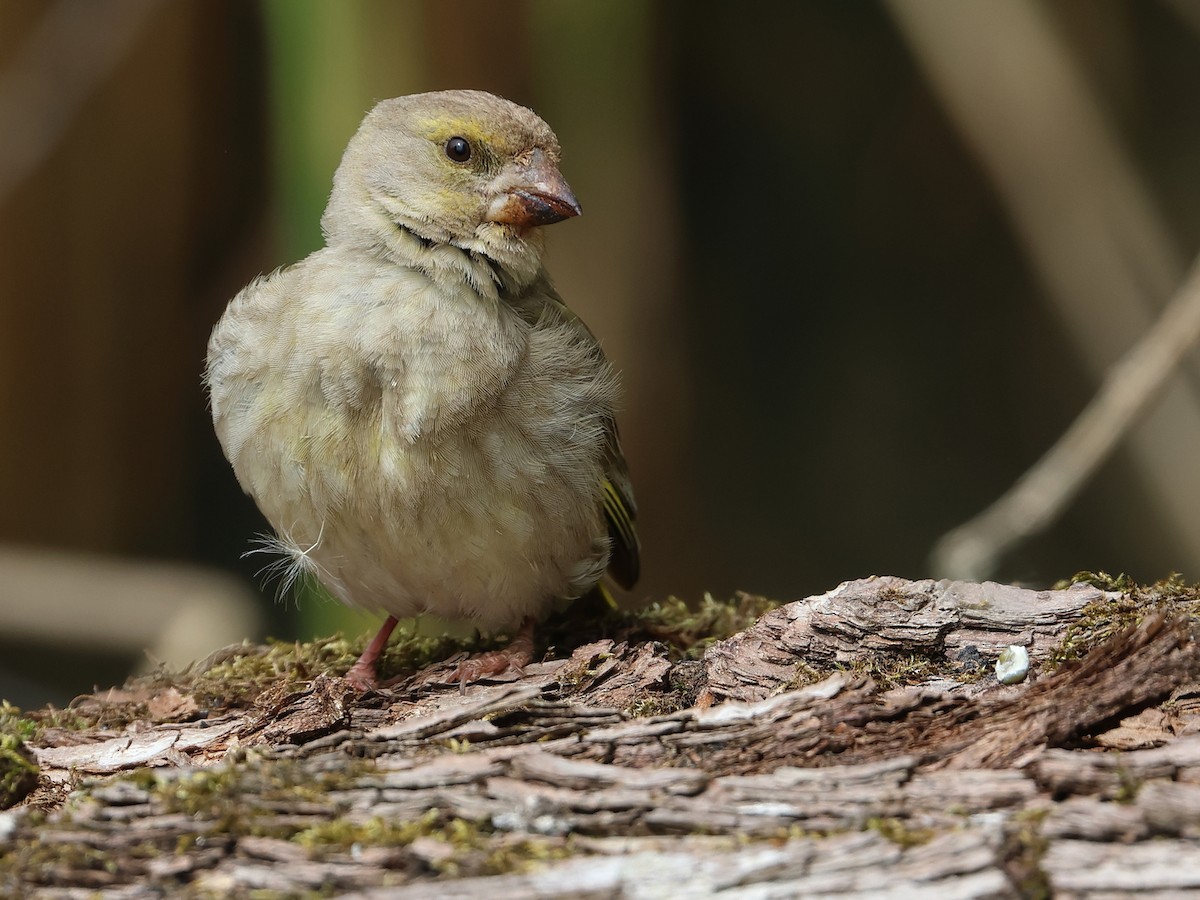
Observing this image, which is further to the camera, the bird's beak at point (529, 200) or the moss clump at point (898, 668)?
the bird's beak at point (529, 200)

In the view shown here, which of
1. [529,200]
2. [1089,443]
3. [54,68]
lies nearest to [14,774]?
[529,200]

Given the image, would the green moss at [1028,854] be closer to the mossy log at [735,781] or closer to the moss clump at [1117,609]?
the mossy log at [735,781]

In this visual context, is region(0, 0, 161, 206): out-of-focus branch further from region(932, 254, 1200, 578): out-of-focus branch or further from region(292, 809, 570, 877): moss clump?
region(292, 809, 570, 877): moss clump

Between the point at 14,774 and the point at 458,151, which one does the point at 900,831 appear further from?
the point at 458,151

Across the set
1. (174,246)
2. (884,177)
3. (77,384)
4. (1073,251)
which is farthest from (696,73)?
(77,384)

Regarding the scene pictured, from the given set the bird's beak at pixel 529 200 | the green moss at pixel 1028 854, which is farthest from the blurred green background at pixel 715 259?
the green moss at pixel 1028 854

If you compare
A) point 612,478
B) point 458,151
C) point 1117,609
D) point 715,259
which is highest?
point 458,151

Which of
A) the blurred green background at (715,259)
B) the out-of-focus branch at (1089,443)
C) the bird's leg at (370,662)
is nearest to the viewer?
the bird's leg at (370,662)
